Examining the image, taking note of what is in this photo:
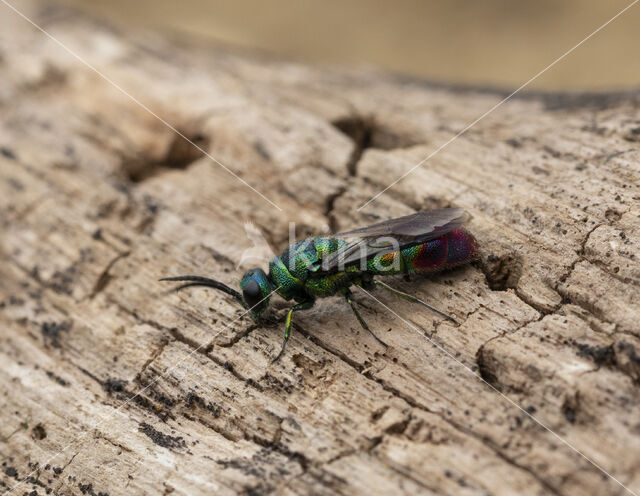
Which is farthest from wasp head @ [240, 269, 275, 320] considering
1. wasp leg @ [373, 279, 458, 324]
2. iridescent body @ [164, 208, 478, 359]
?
Answer: wasp leg @ [373, 279, 458, 324]

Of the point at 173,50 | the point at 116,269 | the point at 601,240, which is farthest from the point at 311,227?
the point at 173,50

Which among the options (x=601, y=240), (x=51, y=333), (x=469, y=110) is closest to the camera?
(x=601, y=240)

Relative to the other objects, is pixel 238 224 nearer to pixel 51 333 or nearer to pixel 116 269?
pixel 116 269

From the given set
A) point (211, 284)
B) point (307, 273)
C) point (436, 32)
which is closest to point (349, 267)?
point (307, 273)

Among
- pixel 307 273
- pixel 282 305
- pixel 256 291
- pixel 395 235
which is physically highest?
pixel 395 235

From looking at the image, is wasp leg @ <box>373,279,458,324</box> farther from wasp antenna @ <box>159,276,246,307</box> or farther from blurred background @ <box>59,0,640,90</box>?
blurred background @ <box>59,0,640,90</box>

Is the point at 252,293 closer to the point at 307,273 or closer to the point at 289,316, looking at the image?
the point at 289,316
